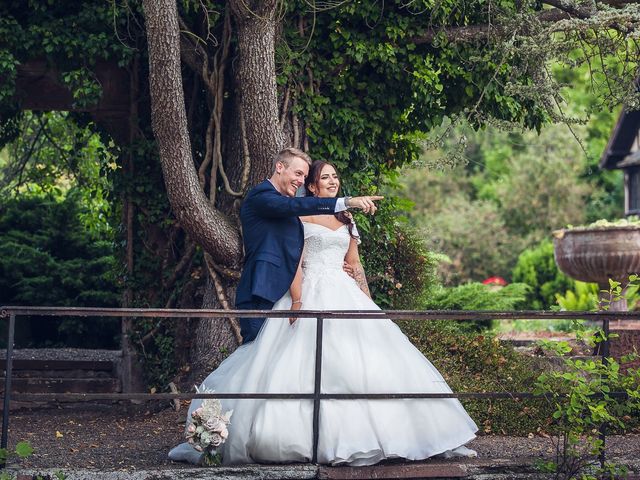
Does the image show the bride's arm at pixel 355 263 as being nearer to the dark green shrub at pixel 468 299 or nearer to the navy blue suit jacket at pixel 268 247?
the navy blue suit jacket at pixel 268 247

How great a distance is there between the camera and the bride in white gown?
5781mm

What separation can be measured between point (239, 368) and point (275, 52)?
134 inches

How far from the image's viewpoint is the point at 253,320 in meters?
6.43

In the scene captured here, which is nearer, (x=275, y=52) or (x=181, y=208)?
(x=181, y=208)

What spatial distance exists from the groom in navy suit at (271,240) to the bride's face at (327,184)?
0.38ft

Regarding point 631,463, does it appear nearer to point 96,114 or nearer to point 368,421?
point 368,421

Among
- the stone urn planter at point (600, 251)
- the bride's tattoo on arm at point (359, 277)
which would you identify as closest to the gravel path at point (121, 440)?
the bride's tattoo on arm at point (359, 277)

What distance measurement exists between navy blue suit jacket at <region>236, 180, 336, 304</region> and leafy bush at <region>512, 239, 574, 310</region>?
57.1ft

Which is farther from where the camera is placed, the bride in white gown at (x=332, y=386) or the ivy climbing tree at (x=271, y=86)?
the ivy climbing tree at (x=271, y=86)

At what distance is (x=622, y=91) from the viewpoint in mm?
8258

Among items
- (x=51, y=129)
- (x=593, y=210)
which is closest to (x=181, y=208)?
(x=51, y=129)

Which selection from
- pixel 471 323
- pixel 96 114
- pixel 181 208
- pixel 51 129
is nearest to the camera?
pixel 181 208

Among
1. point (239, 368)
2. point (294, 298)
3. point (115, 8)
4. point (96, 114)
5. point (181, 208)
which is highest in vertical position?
point (115, 8)

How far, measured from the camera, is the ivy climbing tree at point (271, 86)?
8.08m
